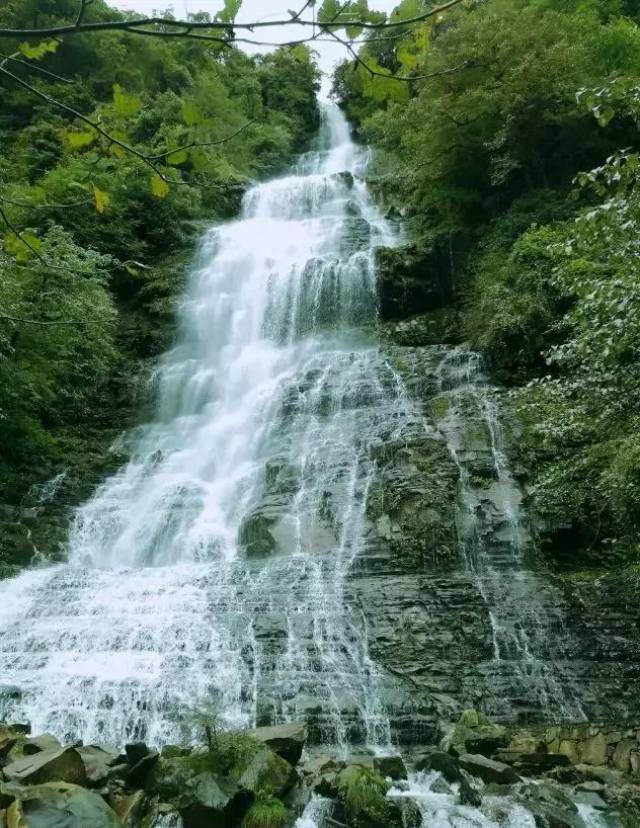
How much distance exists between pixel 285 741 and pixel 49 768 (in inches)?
79.5

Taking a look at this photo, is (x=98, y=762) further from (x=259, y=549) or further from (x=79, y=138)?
(x=79, y=138)

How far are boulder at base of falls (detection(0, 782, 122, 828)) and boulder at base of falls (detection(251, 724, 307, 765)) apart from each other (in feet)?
5.25

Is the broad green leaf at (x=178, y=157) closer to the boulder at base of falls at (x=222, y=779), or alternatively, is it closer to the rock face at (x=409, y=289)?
the boulder at base of falls at (x=222, y=779)

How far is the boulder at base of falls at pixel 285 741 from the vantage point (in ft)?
18.1

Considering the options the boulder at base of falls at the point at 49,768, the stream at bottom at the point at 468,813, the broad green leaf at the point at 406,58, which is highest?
the broad green leaf at the point at 406,58

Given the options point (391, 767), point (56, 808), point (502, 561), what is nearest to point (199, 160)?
point (56, 808)

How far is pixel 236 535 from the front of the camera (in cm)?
1092

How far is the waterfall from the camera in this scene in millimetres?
6938

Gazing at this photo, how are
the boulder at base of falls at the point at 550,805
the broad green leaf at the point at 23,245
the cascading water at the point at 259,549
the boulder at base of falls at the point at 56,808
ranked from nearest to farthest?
1. the broad green leaf at the point at 23,245
2. the boulder at base of falls at the point at 56,808
3. the boulder at base of falls at the point at 550,805
4. the cascading water at the point at 259,549

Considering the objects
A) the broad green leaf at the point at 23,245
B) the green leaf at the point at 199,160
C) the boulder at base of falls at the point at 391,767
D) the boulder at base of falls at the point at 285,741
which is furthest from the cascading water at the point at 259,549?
the green leaf at the point at 199,160

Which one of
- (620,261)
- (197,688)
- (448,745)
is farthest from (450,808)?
(620,261)

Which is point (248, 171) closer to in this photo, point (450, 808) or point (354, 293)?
point (354, 293)

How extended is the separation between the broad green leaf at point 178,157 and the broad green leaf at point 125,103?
7.2 inches

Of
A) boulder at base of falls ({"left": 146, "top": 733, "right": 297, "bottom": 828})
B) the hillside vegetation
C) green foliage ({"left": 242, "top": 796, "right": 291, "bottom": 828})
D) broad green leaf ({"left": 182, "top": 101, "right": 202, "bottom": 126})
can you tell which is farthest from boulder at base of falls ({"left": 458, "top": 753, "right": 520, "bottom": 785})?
broad green leaf ({"left": 182, "top": 101, "right": 202, "bottom": 126})
